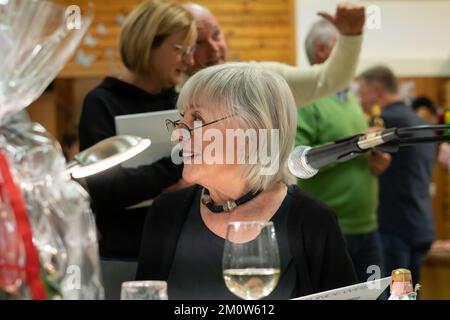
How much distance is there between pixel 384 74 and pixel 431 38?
0.98 metres

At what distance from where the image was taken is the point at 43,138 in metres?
1.15

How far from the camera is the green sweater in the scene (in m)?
2.02

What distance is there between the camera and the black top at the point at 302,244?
1349mm

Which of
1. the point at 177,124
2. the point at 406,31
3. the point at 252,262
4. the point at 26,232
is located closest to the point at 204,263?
the point at 177,124

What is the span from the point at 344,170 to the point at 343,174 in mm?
12

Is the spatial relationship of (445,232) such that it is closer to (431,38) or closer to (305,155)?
(431,38)

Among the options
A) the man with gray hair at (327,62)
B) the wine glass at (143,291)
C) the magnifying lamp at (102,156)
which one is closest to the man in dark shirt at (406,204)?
the man with gray hair at (327,62)

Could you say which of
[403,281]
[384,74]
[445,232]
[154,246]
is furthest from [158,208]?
[445,232]

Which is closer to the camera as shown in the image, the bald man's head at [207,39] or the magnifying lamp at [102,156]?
the magnifying lamp at [102,156]

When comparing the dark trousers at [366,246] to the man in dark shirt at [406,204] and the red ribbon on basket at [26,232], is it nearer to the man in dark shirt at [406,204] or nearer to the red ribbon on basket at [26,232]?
the man in dark shirt at [406,204]

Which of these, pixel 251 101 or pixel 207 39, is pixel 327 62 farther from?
pixel 251 101

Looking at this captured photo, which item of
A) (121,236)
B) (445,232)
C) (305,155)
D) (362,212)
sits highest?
(305,155)

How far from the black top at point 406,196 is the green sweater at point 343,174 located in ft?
1.83

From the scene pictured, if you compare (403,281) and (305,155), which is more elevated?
(305,155)
